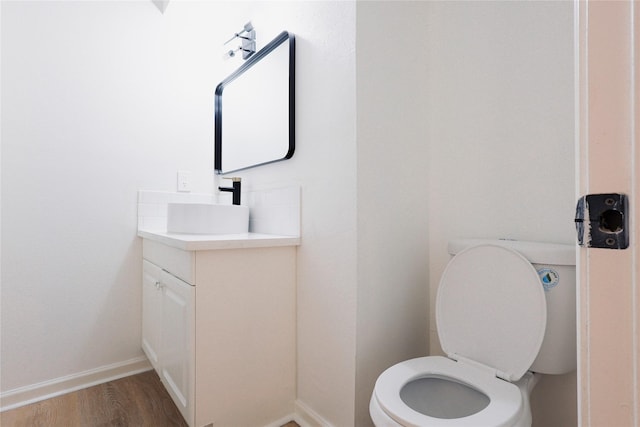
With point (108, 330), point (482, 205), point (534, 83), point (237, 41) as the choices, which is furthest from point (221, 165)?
point (534, 83)

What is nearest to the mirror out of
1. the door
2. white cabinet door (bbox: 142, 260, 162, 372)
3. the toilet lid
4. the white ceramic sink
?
the white ceramic sink

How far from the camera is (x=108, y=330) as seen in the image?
68.2 inches

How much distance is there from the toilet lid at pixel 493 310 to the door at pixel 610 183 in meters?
0.71

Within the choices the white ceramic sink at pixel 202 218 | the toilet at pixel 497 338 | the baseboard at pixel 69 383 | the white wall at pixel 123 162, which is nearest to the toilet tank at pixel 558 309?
the toilet at pixel 497 338

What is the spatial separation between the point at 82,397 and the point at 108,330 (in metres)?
0.31

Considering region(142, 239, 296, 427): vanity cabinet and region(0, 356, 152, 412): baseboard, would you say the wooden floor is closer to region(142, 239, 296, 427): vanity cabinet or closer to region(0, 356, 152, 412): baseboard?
region(0, 356, 152, 412): baseboard

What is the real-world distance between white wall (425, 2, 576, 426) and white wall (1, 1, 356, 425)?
1.56ft

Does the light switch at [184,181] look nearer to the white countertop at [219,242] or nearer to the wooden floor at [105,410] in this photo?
the white countertop at [219,242]

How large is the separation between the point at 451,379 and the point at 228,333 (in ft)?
2.55

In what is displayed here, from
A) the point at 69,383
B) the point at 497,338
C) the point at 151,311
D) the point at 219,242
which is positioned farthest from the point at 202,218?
the point at 497,338

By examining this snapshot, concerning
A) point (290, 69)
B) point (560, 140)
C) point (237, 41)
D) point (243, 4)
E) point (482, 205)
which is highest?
point (243, 4)

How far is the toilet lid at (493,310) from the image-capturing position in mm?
968

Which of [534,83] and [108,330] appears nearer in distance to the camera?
[534,83]

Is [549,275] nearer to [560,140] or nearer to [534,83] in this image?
[560,140]
